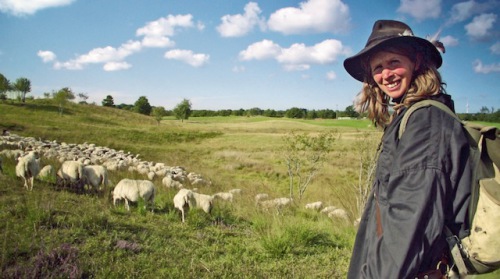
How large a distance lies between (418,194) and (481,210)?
35 cm

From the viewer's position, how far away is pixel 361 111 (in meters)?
2.71

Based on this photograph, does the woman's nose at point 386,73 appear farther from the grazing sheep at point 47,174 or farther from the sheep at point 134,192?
the grazing sheep at point 47,174

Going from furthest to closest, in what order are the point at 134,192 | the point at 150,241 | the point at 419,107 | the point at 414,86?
1. the point at 134,192
2. the point at 150,241
3. the point at 414,86
4. the point at 419,107

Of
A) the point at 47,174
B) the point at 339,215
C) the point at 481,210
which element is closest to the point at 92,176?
the point at 47,174

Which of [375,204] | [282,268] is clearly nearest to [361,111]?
[375,204]

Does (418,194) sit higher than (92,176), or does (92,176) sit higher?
(418,194)

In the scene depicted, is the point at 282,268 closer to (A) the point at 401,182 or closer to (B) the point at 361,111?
(B) the point at 361,111

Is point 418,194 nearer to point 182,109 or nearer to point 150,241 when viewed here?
point 150,241

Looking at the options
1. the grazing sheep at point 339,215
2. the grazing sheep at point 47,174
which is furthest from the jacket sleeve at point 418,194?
the grazing sheep at point 47,174

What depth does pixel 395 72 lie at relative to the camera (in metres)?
1.92

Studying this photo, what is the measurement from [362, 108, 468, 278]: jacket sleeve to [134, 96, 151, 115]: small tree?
109404 mm

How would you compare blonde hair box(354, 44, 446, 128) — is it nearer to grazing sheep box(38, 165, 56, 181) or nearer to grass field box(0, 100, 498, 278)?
grass field box(0, 100, 498, 278)

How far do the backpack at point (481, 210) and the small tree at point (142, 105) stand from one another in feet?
359

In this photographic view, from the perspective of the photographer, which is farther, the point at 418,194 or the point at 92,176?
the point at 92,176
